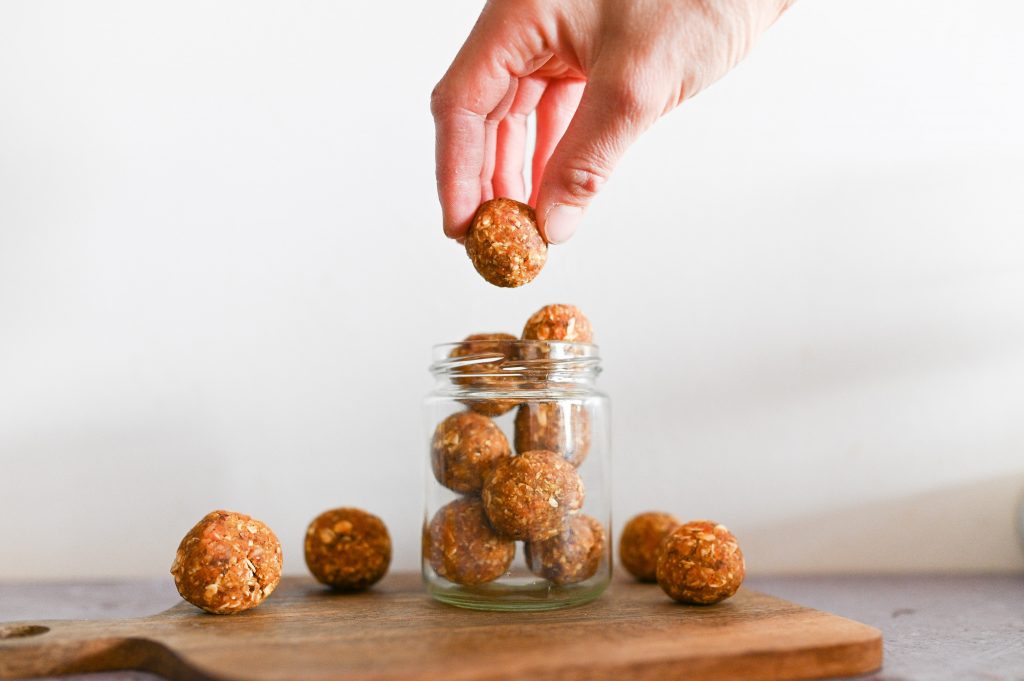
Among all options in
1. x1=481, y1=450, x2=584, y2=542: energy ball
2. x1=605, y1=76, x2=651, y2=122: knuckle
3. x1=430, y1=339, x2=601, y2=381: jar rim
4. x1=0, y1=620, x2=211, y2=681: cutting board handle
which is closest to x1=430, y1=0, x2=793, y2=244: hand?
x1=605, y1=76, x2=651, y2=122: knuckle

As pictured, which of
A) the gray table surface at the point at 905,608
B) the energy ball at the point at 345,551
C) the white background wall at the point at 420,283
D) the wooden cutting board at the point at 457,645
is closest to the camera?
the wooden cutting board at the point at 457,645

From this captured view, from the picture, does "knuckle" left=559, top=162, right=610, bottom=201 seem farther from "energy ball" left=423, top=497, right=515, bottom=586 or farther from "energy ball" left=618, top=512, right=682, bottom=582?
"energy ball" left=618, top=512, right=682, bottom=582

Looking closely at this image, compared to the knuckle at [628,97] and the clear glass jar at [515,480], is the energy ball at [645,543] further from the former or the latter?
the knuckle at [628,97]

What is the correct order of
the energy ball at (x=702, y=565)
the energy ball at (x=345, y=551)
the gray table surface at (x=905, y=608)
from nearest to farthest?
the gray table surface at (x=905, y=608), the energy ball at (x=702, y=565), the energy ball at (x=345, y=551)

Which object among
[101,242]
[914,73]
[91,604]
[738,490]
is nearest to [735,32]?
[914,73]

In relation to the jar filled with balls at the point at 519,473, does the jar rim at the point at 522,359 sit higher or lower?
higher

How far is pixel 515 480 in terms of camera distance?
0.89m

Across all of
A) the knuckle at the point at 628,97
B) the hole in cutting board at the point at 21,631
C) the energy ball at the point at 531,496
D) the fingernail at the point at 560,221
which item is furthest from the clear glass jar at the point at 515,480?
the hole in cutting board at the point at 21,631

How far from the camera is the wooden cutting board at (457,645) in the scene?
71 cm

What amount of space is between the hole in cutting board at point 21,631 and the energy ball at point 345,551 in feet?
1.01

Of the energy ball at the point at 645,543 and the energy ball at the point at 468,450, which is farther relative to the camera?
the energy ball at the point at 645,543

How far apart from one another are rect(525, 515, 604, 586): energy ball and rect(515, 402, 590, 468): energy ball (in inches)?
3.1

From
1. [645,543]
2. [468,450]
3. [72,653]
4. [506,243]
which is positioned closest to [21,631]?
[72,653]

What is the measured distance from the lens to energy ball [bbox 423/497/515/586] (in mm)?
936
